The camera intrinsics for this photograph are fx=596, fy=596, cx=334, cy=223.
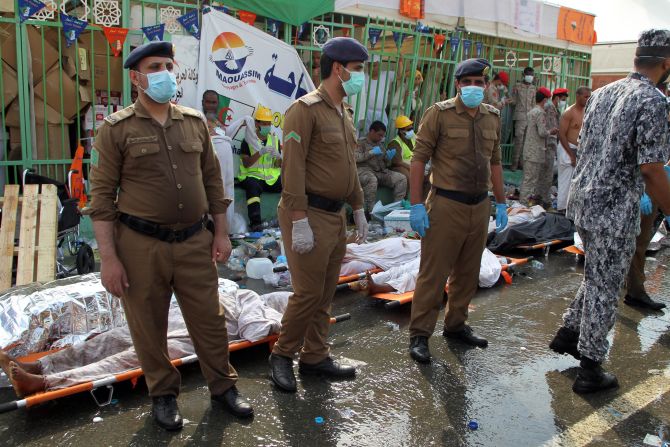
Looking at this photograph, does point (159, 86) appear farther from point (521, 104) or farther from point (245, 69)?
point (521, 104)

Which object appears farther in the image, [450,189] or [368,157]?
[368,157]

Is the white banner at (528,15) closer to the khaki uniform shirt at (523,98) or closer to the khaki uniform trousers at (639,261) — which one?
the khaki uniform shirt at (523,98)

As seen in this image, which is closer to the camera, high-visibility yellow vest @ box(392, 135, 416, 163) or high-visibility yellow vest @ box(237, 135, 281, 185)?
high-visibility yellow vest @ box(237, 135, 281, 185)

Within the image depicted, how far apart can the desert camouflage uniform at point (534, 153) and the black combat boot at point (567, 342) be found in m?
6.74

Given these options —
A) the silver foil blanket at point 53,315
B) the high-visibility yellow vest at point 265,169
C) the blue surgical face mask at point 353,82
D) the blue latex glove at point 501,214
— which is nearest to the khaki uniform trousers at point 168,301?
the silver foil blanket at point 53,315

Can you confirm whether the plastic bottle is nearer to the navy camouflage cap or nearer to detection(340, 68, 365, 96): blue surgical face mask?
detection(340, 68, 365, 96): blue surgical face mask

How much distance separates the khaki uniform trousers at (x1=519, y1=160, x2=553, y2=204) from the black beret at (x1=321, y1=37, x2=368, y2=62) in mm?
7630

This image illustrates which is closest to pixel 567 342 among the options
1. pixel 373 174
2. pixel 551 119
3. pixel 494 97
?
pixel 373 174

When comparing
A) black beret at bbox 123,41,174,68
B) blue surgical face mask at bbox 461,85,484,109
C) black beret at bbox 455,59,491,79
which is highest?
→ black beret at bbox 455,59,491,79

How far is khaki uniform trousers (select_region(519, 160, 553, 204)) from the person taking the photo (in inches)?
411

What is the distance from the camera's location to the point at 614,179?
356 centimetres

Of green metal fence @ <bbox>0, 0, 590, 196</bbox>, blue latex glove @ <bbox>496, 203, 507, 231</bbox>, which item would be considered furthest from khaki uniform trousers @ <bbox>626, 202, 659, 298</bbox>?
green metal fence @ <bbox>0, 0, 590, 196</bbox>

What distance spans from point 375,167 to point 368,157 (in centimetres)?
28

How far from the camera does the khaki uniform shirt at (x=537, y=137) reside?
33.5ft
